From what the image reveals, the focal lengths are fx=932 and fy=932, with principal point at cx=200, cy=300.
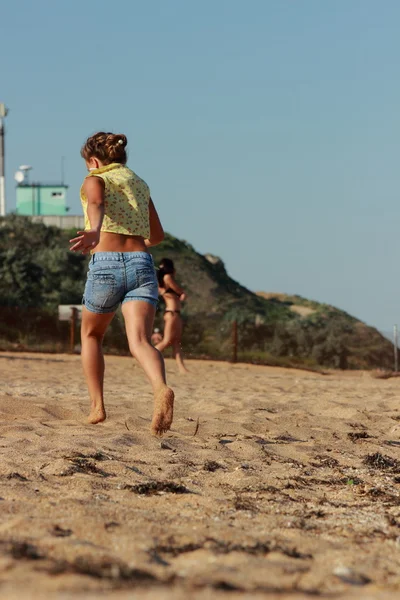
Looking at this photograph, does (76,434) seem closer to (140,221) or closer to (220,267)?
(140,221)

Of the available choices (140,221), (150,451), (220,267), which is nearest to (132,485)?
(150,451)

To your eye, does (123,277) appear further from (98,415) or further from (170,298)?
(170,298)

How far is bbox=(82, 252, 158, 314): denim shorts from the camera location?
227 inches

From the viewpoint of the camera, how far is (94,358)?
630 centimetres

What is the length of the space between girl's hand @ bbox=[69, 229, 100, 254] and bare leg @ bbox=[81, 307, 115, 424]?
0.83 m

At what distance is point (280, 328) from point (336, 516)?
2107 cm

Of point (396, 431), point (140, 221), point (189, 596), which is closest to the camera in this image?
point (189, 596)

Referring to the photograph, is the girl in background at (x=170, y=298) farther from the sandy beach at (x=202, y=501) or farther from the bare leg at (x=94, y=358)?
the bare leg at (x=94, y=358)

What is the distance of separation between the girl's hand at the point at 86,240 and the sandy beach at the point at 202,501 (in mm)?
1162

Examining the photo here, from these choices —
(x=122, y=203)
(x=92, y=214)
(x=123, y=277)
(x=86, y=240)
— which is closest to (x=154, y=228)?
(x=122, y=203)

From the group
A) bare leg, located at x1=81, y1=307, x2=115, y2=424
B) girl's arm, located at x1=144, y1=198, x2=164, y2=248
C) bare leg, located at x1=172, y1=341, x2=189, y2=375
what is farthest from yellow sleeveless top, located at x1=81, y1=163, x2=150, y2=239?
bare leg, located at x1=172, y1=341, x2=189, y2=375

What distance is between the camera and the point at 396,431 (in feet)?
23.2

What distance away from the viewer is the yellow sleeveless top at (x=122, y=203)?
5.82 metres

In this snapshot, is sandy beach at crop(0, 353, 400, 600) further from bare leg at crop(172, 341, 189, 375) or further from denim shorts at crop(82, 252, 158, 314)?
bare leg at crop(172, 341, 189, 375)
